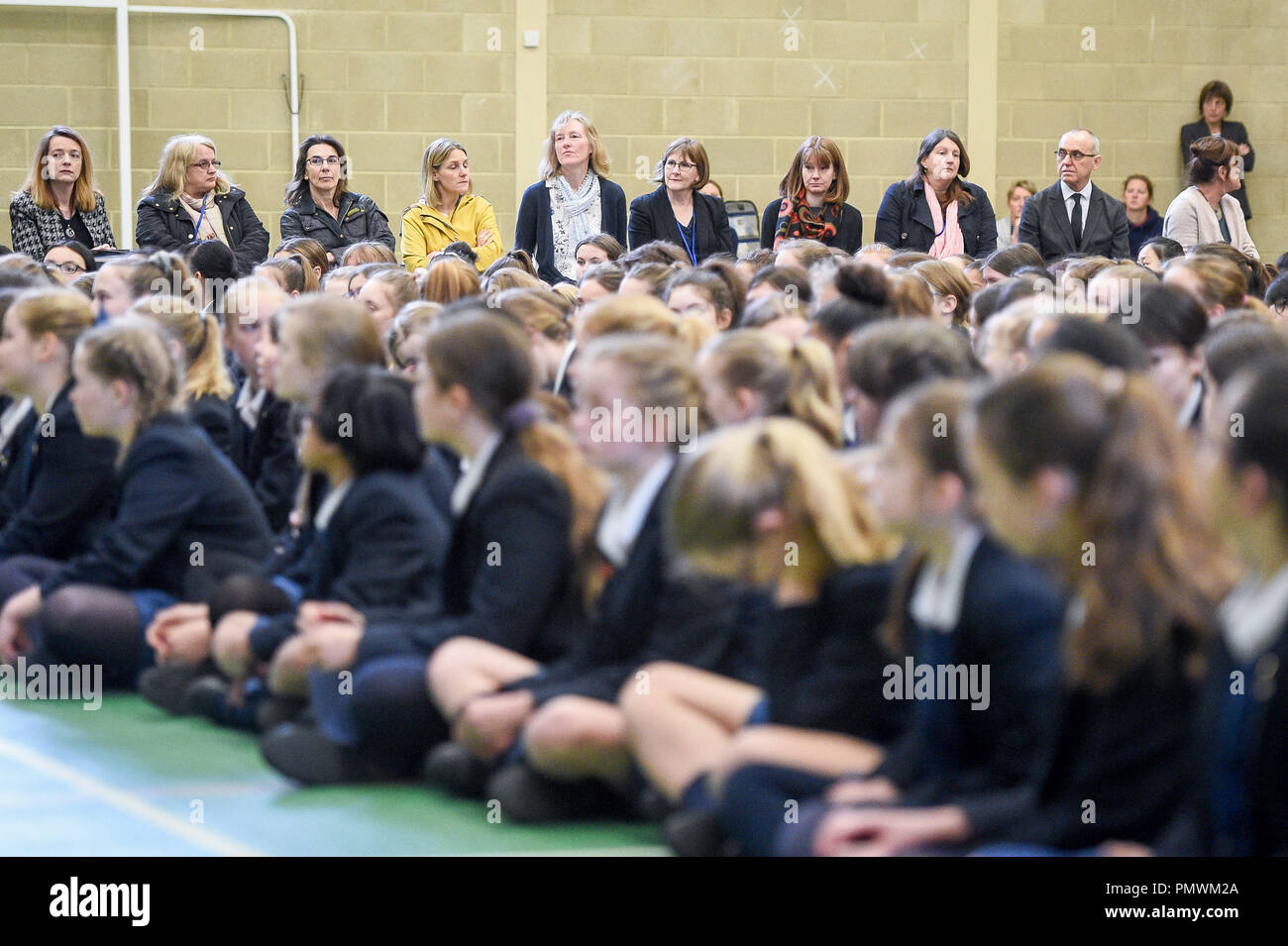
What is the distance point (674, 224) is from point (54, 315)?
12.0 feet

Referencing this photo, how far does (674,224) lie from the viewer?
744cm

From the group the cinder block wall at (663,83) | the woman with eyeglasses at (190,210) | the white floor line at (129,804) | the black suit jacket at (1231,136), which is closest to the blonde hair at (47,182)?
the woman with eyeglasses at (190,210)

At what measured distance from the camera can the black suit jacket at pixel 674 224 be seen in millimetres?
7438

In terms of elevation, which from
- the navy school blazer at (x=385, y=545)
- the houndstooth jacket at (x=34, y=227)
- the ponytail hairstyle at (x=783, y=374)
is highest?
the houndstooth jacket at (x=34, y=227)

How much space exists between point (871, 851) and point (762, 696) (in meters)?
0.48

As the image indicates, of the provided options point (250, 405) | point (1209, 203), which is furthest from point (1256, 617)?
point (1209, 203)

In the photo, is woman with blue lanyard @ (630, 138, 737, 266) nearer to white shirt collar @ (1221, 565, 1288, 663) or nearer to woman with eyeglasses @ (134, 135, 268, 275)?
woman with eyeglasses @ (134, 135, 268, 275)

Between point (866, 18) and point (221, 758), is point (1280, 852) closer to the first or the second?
point (221, 758)

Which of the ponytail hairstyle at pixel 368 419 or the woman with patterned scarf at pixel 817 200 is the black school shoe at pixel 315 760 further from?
the woman with patterned scarf at pixel 817 200

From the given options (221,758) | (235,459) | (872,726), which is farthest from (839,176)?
(872,726)

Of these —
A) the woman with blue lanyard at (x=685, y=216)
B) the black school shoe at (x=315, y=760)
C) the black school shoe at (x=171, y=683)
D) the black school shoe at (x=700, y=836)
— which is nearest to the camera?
the black school shoe at (x=700, y=836)

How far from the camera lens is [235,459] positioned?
4809 millimetres

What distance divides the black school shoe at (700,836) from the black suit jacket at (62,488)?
2.04 meters
